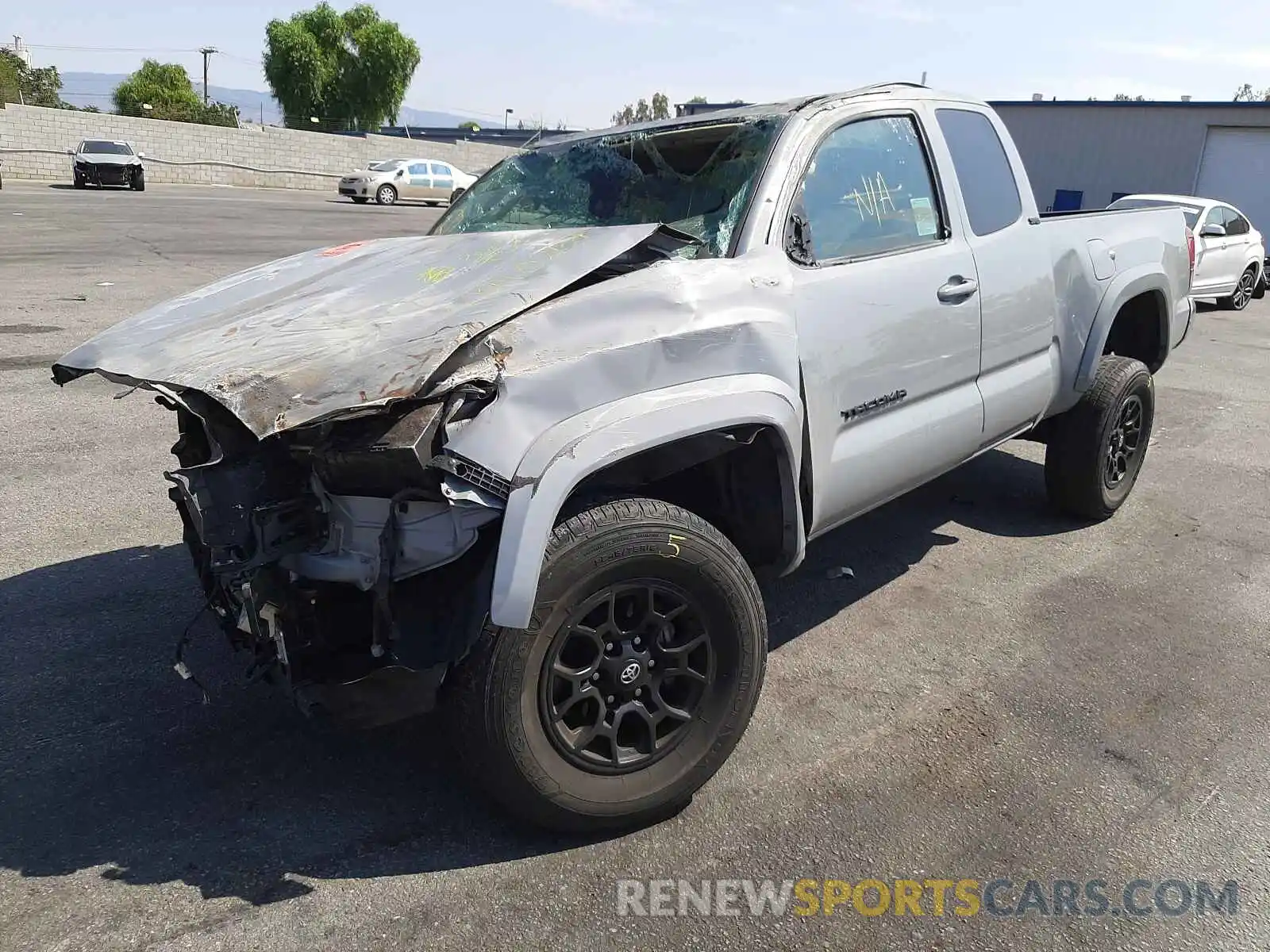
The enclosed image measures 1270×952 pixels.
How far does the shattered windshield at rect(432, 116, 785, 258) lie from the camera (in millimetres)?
3359

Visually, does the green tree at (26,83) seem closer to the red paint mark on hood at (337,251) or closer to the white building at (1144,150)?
the white building at (1144,150)

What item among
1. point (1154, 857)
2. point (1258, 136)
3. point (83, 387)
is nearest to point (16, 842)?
point (1154, 857)

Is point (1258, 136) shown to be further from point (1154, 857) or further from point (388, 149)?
point (388, 149)

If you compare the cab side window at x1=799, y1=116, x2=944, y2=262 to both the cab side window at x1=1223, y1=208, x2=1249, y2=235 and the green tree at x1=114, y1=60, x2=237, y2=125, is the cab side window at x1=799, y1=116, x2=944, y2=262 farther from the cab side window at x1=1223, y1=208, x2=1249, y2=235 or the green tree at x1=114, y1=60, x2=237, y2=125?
the green tree at x1=114, y1=60, x2=237, y2=125

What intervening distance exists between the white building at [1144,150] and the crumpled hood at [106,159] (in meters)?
27.3

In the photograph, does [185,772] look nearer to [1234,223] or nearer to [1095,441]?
[1095,441]

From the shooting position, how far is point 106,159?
30.8 m

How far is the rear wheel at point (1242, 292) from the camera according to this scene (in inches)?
600

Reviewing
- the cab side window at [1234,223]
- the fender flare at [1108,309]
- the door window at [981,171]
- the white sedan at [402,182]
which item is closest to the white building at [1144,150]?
the cab side window at [1234,223]

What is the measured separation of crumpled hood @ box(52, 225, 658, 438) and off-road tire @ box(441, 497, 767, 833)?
591 millimetres

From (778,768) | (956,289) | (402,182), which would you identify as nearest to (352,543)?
(778,768)

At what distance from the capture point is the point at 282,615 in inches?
99.6

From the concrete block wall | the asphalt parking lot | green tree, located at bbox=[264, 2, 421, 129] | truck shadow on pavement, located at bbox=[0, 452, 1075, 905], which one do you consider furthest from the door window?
green tree, located at bbox=[264, 2, 421, 129]

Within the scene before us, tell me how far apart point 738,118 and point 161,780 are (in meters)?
2.94
